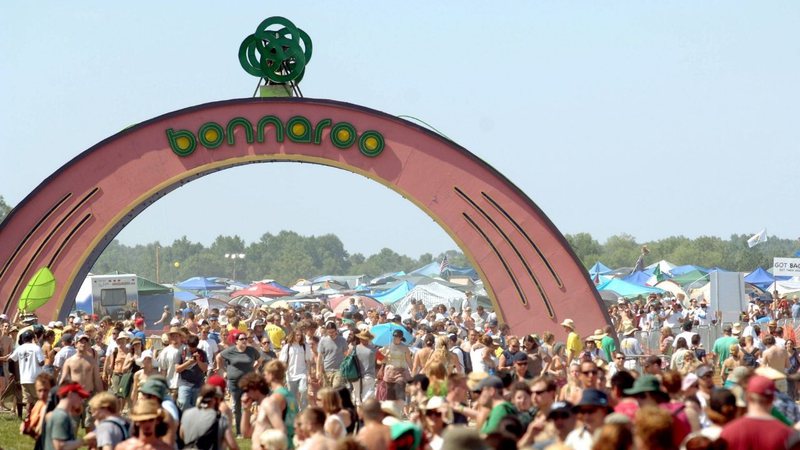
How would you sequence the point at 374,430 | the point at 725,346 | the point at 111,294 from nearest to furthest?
1. the point at 374,430
2. the point at 725,346
3. the point at 111,294

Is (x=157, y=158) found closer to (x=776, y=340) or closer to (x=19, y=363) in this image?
(x=19, y=363)

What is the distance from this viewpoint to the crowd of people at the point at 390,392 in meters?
9.50

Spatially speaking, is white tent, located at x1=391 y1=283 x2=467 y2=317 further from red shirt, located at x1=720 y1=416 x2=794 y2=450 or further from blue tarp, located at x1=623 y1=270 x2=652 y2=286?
red shirt, located at x1=720 y1=416 x2=794 y2=450

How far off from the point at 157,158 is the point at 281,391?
563 inches

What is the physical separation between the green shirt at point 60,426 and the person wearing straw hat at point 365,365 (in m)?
8.26

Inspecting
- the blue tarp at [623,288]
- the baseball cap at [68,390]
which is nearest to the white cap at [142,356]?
the baseball cap at [68,390]

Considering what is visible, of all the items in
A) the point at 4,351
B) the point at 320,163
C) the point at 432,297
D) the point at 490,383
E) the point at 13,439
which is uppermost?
the point at 320,163

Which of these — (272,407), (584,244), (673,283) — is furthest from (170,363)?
(584,244)

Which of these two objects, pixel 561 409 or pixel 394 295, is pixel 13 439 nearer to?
pixel 561 409

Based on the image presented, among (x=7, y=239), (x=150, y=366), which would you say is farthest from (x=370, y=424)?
(x=7, y=239)

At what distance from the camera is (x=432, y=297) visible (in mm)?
52062

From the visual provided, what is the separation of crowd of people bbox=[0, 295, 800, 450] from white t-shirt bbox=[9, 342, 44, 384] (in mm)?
20

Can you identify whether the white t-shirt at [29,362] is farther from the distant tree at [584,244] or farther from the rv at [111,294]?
the distant tree at [584,244]

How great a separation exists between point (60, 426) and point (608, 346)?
13155mm
